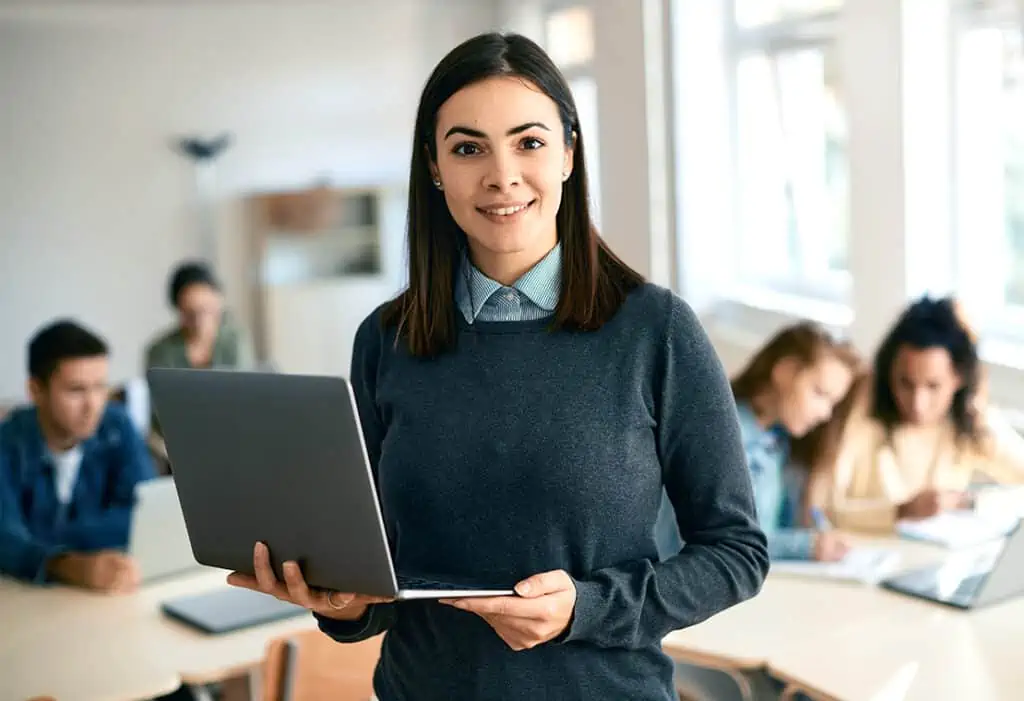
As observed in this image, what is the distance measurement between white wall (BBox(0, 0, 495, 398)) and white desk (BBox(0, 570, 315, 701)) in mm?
6417

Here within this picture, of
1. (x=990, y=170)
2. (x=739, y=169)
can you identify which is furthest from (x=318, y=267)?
(x=990, y=170)

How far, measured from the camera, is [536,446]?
57.2 inches

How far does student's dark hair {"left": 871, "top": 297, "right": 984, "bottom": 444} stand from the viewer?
3664mm

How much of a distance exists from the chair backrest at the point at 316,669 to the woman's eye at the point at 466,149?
128cm

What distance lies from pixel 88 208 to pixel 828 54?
5.55m

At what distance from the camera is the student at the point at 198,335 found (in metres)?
5.96

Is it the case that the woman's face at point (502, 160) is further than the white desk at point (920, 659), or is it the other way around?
the white desk at point (920, 659)

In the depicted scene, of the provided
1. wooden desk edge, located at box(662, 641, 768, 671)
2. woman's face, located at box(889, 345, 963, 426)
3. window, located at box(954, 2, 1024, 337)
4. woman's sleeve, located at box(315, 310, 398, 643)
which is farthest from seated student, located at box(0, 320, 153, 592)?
window, located at box(954, 2, 1024, 337)

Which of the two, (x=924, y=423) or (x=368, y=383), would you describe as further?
(x=924, y=423)

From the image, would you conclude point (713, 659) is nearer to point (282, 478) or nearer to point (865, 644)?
point (865, 644)

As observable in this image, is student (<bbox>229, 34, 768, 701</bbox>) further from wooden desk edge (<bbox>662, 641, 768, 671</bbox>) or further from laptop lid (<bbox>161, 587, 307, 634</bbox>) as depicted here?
laptop lid (<bbox>161, 587, 307, 634</bbox>)

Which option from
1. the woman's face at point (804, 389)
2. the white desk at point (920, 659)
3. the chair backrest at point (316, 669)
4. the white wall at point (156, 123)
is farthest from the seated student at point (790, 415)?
the white wall at point (156, 123)

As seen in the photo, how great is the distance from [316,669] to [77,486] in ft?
4.26

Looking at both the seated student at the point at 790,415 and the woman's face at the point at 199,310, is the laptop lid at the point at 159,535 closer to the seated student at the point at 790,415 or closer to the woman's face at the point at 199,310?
the seated student at the point at 790,415
